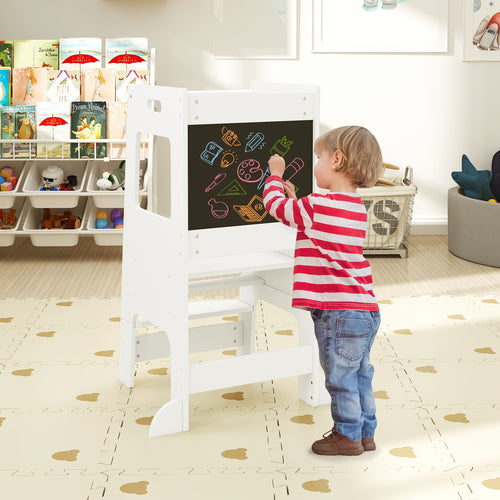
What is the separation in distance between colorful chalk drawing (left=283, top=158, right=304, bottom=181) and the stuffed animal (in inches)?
76.5

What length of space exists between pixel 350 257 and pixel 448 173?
9.36ft

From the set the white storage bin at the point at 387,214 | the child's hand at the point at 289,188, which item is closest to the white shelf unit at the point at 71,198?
the white storage bin at the point at 387,214

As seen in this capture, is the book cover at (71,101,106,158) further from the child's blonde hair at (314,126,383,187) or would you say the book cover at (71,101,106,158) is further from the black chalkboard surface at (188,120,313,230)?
the child's blonde hair at (314,126,383,187)

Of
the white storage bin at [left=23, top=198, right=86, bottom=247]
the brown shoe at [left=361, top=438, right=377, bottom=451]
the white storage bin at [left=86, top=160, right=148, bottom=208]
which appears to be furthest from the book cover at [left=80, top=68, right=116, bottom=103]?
the brown shoe at [left=361, top=438, right=377, bottom=451]

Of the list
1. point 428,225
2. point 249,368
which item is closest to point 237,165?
point 249,368

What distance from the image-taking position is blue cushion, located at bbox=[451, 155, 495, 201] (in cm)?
426

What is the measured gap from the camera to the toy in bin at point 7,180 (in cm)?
412

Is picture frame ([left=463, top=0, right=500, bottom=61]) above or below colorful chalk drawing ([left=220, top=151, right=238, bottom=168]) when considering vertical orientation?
above

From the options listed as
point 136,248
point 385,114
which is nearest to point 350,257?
point 136,248

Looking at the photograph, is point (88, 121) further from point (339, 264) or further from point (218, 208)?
point (339, 264)

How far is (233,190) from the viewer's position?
7.32 ft

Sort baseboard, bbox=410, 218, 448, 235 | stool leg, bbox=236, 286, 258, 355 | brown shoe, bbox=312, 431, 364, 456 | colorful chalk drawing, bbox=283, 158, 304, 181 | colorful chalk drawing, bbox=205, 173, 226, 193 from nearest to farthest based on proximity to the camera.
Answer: brown shoe, bbox=312, 431, 364, 456 → colorful chalk drawing, bbox=205, 173, 226, 193 → colorful chalk drawing, bbox=283, 158, 304, 181 → stool leg, bbox=236, 286, 258, 355 → baseboard, bbox=410, 218, 448, 235

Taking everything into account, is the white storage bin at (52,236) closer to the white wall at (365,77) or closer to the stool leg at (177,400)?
the white wall at (365,77)

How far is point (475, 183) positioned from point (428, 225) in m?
0.51
